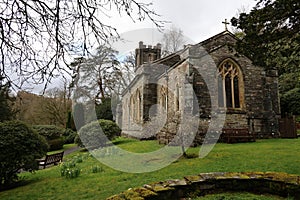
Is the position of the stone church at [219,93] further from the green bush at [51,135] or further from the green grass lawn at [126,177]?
the green bush at [51,135]

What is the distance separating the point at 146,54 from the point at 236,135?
16.7 m

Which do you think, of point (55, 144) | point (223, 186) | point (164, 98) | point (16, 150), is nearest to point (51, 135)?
point (55, 144)

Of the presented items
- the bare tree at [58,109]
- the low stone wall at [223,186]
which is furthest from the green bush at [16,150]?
the bare tree at [58,109]

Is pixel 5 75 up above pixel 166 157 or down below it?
above

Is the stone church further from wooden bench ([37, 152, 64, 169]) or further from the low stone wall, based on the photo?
the low stone wall

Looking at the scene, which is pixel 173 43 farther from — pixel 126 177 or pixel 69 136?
pixel 126 177

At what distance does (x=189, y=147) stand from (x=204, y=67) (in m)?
5.26

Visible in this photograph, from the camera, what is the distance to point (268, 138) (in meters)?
14.7

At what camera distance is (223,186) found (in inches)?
196

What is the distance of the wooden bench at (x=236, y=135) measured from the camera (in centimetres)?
1333

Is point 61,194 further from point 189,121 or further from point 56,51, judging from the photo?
point 189,121

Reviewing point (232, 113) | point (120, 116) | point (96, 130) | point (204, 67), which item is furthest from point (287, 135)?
point (120, 116)

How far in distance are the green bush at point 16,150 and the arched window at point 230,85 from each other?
10.4m

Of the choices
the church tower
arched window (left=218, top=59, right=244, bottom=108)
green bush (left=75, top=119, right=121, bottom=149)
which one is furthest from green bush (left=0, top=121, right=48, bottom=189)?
the church tower
